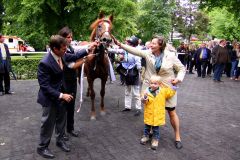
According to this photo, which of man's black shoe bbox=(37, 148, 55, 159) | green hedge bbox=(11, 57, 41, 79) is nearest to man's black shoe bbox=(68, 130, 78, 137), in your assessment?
man's black shoe bbox=(37, 148, 55, 159)

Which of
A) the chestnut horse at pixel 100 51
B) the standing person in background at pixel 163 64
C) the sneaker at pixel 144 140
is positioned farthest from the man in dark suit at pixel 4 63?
the sneaker at pixel 144 140

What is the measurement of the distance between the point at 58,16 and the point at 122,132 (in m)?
13.4

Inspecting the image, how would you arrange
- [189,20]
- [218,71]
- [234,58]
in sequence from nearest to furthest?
[218,71] → [234,58] → [189,20]

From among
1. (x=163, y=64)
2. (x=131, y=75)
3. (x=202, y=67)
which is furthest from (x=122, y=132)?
(x=202, y=67)

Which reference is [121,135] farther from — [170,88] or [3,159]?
[3,159]

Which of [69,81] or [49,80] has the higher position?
[49,80]

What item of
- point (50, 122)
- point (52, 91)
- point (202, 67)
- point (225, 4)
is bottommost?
point (50, 122)

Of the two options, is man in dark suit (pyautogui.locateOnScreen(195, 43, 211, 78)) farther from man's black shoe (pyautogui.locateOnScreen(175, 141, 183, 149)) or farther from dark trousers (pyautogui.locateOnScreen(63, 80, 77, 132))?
dark trousers (pyautogui.locateOnScreen(63, 80, 77, 132))

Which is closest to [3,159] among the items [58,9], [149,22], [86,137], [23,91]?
[86,137]

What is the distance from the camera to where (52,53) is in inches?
186

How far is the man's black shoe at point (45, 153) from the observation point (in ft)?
16.3

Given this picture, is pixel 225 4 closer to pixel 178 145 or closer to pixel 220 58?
pixel 220 58

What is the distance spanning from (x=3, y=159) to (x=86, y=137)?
5.44ft

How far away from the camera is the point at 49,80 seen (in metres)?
4.66
